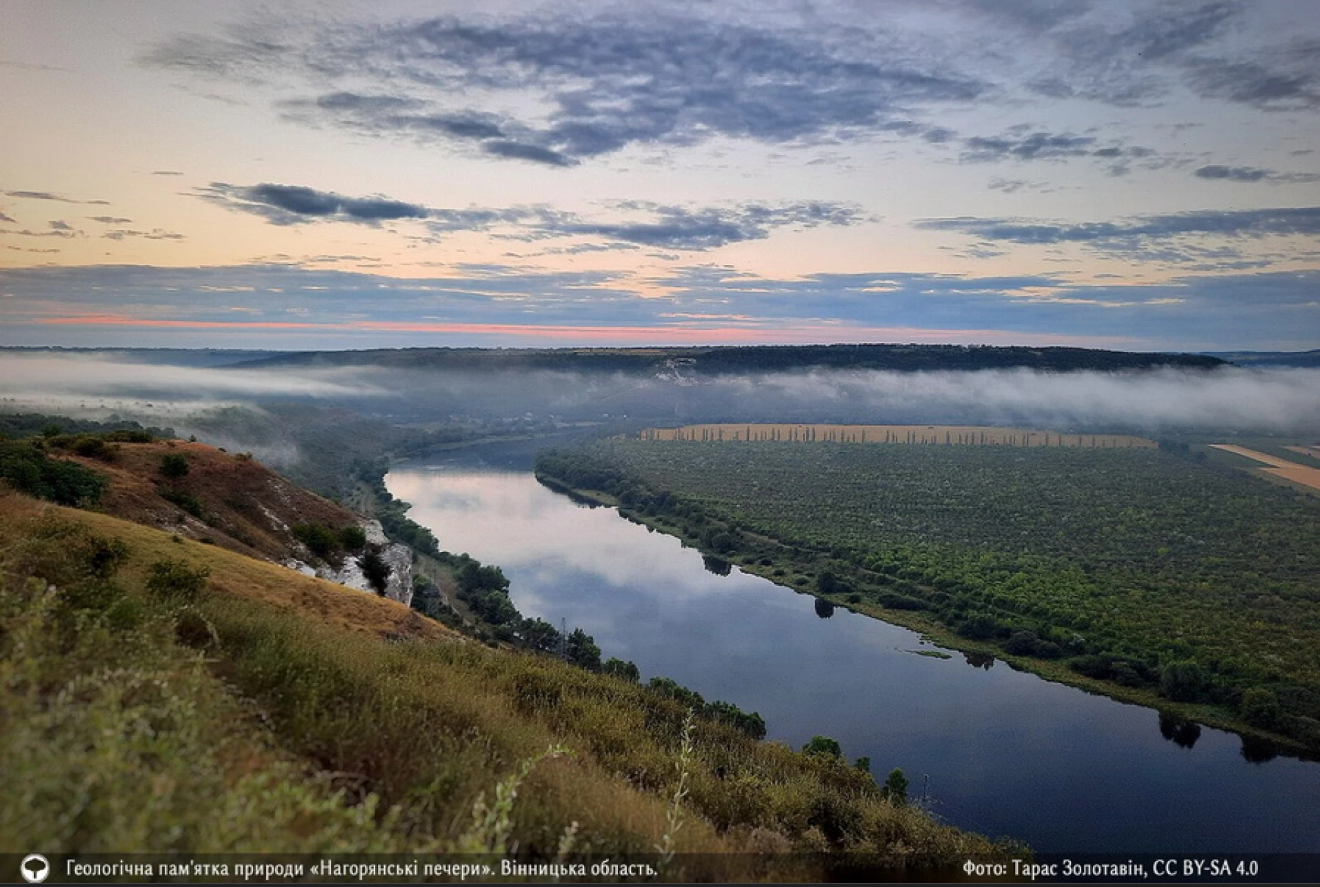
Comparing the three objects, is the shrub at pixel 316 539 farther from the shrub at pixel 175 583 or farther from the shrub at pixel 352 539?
the shrub at pixel 175 583

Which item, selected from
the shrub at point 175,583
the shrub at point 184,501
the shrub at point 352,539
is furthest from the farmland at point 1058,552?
the shrub at point 175,583

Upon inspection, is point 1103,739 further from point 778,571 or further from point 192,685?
point 192,685

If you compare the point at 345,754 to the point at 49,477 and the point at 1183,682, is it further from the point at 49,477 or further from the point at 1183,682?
the point at 1183,682

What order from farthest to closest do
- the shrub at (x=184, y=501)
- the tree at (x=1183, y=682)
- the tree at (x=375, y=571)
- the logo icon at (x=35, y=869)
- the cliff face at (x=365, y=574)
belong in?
the tree at (x=1183, y=682) → the tree at (x=375, y=571) → the cliff face at (x=365, y=574) → the shrub at (x=184, y=501) → the logo icon at (x=35, y=869)

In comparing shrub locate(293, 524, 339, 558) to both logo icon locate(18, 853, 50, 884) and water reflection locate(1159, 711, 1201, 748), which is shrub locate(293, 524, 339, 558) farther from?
water reflection locate(1159, 711, 1201, 748)

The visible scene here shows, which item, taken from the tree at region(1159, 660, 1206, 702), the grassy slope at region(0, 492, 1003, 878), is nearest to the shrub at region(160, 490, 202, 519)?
the grassy slope at region(0, 492, 1003, 878)

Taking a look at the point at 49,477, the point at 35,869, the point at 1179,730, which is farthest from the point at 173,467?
the point at 1179,730
